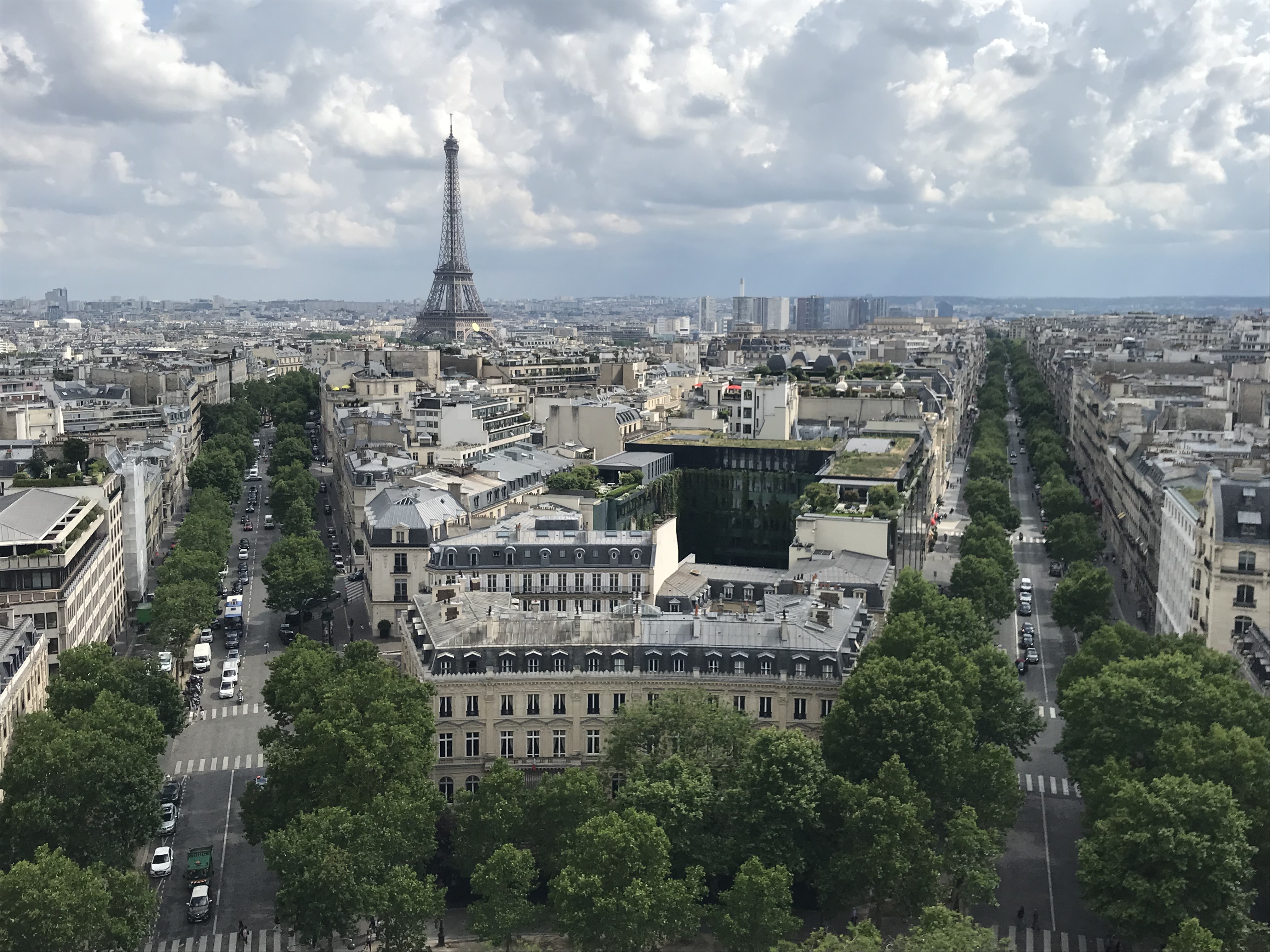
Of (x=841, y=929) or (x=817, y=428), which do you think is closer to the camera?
(x=841, y=929)

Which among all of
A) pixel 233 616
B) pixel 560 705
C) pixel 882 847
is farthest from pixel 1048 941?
pixel 233 616

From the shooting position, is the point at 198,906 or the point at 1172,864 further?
the point at 198,906

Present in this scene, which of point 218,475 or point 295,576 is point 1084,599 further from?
point 218,475

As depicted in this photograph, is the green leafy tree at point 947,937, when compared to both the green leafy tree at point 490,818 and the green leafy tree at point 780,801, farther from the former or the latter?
the green leafy tree at point 490,818

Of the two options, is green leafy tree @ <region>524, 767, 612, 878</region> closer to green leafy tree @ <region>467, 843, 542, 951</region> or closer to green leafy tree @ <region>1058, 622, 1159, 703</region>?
green leafy tree @ <region>467, 843, 542, 951</region>

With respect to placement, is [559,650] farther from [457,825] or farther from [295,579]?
[295,579]

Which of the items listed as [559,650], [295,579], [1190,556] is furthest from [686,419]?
[559,650]
